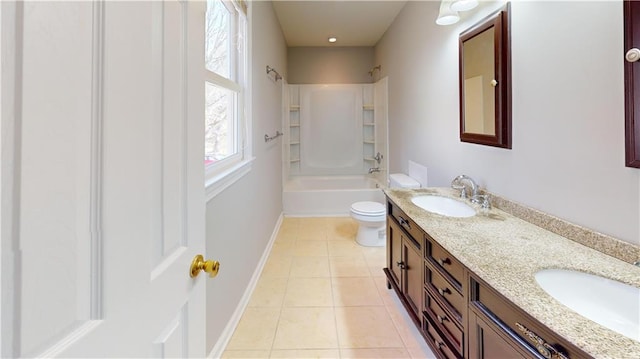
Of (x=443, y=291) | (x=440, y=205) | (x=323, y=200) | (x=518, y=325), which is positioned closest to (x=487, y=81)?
(x=440, y=205)

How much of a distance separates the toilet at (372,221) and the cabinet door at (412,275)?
4.00 ft

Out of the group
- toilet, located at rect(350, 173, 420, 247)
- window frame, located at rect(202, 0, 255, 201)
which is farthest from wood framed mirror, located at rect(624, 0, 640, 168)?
toilet, located at rect(350, 173, 420, 247)

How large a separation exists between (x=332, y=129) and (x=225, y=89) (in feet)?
11.0

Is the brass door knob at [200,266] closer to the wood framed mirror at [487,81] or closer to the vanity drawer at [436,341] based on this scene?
the vanity drawer at [436,341]

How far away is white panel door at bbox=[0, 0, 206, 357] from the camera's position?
1.11 ft

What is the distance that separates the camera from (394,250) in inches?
86.7

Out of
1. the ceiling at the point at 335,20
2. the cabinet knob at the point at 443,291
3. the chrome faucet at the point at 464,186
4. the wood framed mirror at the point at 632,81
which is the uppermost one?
the ceiling at the point at 335,20

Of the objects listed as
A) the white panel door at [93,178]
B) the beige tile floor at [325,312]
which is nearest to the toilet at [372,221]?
the beige tile floor at [325,312]

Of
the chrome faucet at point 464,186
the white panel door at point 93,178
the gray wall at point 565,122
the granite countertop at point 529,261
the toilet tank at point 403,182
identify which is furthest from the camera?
the toilet tank at point 403,182

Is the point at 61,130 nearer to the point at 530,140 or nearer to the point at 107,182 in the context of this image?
the point at 107,182

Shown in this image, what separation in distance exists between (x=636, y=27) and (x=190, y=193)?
1456 mm

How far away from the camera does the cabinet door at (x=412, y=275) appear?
169 cm

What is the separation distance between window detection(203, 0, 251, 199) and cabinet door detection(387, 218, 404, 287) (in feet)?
3.64

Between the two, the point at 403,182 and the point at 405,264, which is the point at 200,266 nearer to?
the point at 405,264
